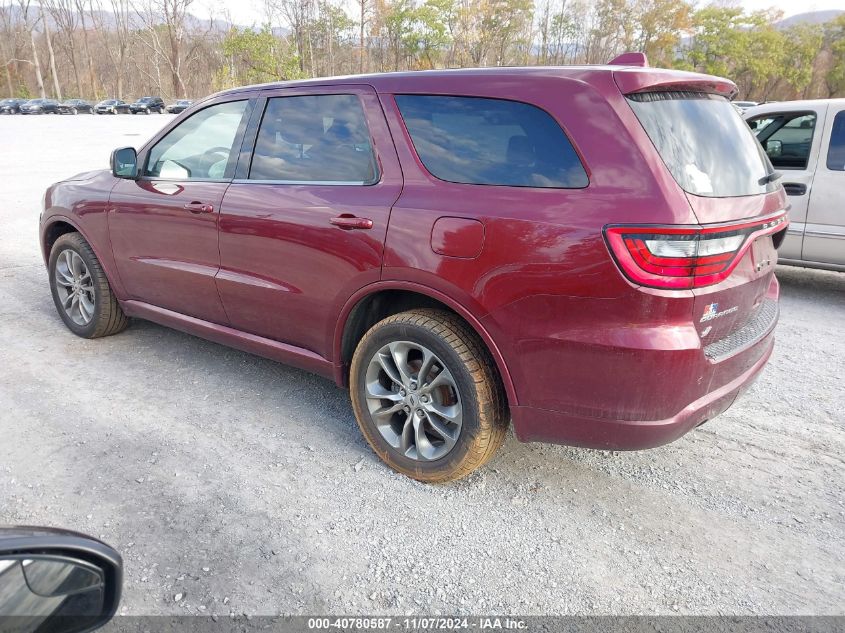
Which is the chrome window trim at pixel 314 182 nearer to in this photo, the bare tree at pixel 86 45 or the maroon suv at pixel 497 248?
the maroon suv at pixel 497 248

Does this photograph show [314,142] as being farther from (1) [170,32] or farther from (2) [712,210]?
(1) [170,32]

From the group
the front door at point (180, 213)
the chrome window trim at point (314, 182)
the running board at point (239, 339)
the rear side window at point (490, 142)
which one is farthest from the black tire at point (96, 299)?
the rear side window at point (490, 142)

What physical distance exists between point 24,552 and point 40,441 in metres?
2.55

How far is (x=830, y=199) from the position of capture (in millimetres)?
5637

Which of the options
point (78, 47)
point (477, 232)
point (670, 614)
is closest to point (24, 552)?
point (477, 232)

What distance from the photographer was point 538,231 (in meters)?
2.39

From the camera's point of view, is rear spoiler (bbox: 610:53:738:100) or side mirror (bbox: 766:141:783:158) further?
side mirror (bbox: 766:141:783:158)

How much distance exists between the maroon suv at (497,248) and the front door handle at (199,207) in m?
0.02

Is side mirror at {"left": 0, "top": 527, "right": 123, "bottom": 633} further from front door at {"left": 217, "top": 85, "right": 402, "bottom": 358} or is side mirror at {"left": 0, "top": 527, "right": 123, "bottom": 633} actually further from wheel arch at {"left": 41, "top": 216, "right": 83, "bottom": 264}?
wheel arch at {"left": 41, "top": 216, "right": 83, "bottom": 264}

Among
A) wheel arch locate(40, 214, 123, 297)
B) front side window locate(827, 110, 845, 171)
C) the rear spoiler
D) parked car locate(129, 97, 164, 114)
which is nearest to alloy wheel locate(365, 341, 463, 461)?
the rear spoiler

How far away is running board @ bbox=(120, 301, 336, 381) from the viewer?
3357 mm

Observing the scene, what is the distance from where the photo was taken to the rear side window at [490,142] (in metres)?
2.46

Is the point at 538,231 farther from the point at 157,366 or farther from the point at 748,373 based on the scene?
the point at 157,366

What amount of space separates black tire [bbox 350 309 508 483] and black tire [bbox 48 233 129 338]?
255cm
